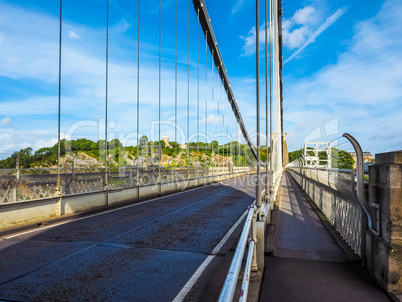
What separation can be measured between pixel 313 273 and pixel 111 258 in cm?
331

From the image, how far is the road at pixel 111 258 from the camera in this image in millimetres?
3916

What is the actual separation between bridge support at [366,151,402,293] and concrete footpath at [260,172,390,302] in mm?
210

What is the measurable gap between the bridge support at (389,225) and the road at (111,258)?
233 centimetres

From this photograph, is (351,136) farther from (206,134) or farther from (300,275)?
(206,134)

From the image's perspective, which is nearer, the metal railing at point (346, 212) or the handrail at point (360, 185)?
the handrail at point (360, 185)

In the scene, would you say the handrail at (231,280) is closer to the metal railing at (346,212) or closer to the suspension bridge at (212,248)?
the suspension bridge at (212,248)

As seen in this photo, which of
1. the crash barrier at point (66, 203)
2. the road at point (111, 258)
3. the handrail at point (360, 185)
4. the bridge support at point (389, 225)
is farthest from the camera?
the crash barrier at point (66, 203)

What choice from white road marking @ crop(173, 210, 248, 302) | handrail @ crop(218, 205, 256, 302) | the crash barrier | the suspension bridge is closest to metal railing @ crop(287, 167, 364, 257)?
the suspension bridge

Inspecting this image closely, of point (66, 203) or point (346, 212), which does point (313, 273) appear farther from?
point (66, 203)

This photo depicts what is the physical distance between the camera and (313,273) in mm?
4457

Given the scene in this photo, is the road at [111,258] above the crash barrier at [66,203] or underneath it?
underneath

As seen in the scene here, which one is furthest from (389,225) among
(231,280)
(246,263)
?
(231,280)

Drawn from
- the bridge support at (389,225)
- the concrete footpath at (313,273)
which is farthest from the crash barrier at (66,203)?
the bridge support at (389,225)

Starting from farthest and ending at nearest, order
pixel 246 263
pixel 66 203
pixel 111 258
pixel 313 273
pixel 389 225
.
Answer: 1. pixel 66 203
2. pixel 111 258
3. pixel 313 273
4. pixel 389 225
5. pixel 246 263
